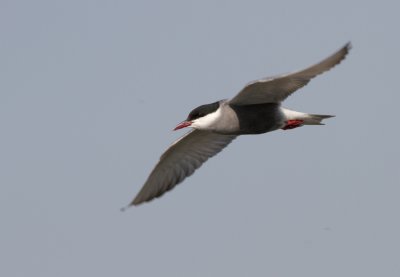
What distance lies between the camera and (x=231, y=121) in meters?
15.5

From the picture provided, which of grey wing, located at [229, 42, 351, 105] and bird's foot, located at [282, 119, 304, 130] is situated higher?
grey wing, located at [229, 42, 351, 105]

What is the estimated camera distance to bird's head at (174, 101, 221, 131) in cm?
1548

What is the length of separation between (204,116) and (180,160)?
2486mm

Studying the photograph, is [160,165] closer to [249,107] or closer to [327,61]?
[249,107]

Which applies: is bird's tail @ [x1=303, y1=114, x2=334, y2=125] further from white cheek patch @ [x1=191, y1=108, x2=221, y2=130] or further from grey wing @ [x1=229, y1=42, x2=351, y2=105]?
white cheek patch @ [x1=191, y1=108, x2=221, y2=130]

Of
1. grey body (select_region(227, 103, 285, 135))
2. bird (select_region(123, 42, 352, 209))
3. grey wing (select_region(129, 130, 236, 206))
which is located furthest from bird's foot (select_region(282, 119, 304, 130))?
grey wing (select_region(129, 130, 236, 206))

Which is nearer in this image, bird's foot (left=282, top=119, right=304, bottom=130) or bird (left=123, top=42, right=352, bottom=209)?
bird (left=123, top=42, right=352, bottom=209)

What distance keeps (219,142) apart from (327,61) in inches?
200

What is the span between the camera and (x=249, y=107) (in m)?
15.5

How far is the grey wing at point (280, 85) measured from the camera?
43.6 feet

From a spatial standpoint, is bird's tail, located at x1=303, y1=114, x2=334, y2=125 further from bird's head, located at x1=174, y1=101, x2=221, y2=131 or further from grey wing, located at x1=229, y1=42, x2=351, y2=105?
A: bird's head, located at x1=174, y1=101, x2=221, y2=131

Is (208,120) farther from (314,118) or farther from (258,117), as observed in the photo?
(314,118)

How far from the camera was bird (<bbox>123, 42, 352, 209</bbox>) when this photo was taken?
46.8 ft

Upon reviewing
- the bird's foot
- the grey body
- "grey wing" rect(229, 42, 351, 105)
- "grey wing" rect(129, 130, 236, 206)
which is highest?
"grey wing" rect(229, 42, 351, 105)
